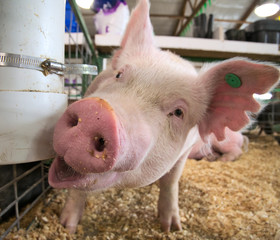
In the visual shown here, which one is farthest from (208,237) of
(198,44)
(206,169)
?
(198,44)

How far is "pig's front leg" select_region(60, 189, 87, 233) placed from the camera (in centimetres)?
142

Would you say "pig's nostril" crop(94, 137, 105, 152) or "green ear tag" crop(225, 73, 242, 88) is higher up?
"green ear tag" crop(225, 73, 242, 88)

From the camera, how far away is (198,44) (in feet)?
13.0

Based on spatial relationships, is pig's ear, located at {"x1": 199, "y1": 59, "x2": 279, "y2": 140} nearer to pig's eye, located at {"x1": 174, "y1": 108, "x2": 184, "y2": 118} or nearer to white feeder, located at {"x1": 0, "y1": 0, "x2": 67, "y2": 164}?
pig's eye, located at {"x1": 174, "y1": 108, "x2": 184, "y2": 118}

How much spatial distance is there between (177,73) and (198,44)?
3.03 m

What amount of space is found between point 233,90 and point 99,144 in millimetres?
848

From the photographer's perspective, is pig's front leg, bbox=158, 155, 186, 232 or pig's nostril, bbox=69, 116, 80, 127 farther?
pig's front leg, bbox=158, 155, 186, 232

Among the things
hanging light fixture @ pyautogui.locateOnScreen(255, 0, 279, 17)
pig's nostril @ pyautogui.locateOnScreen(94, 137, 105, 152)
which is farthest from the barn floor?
hanging light fixture @ pyautogui.locateOnScreen(255, 0, 279, 17)

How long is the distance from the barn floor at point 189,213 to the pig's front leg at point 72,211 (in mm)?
45

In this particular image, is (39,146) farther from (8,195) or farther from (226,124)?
(226,124)

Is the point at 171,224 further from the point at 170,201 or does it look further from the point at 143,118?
the point at 143,118

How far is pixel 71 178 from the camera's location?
92 centimetres

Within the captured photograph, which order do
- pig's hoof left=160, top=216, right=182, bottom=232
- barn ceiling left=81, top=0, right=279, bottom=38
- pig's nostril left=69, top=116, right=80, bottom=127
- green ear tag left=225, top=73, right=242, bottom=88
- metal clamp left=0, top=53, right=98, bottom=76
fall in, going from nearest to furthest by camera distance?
metal clamp left=0, top=53, right=98, bottom=76, pig's nostril left=69, top=116, right=80, bottom=127, green ear tag left=225, top=73, right=242, bottom=88, pig's hoof left=160, top=216, right=182, bottom=232, barn ceiling left=81, top=0, right=279, bottom=38

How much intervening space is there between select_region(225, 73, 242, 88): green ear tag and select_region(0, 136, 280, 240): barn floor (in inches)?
34.4
